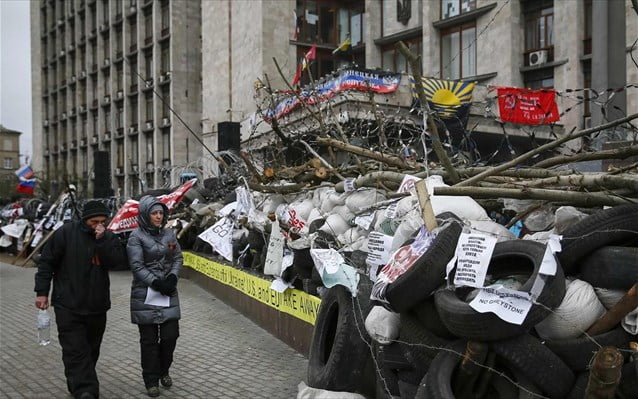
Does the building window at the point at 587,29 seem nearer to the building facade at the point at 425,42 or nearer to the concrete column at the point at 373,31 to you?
the building facade at the point at 425,42

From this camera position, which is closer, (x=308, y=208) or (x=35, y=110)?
(x=308, y=208)

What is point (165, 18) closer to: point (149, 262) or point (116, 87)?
point (116, 87)

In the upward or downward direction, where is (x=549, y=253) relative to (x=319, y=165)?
downward

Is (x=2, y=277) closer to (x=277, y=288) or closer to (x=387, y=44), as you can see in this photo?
(x=277, y=288)

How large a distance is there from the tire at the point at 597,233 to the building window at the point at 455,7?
27.8m

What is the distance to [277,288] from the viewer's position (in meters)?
7.64

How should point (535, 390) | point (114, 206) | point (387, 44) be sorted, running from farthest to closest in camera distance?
point (387, 44), point (114, 206), point (535, 390)

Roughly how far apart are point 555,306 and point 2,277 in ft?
48.1

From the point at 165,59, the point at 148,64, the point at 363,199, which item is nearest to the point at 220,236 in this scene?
the point at 363,199

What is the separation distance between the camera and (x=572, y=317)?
362 centimetres

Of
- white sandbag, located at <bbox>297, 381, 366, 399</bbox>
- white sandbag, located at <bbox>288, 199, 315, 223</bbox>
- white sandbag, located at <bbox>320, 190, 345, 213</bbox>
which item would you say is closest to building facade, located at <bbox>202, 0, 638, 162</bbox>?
white sandbag, located at <bbox>288, 199, 315, 223</bbox>

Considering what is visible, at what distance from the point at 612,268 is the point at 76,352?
428cm

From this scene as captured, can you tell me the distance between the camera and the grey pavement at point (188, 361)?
600 centimetres

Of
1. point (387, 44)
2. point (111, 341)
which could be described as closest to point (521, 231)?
point (111, 341)
